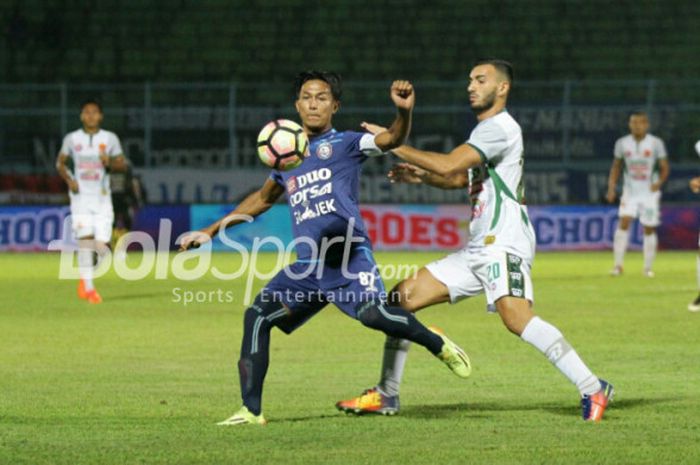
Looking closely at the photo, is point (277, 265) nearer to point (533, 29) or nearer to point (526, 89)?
point (526, 89)

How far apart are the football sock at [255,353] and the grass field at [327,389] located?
209 mm

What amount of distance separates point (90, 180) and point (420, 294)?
903cm

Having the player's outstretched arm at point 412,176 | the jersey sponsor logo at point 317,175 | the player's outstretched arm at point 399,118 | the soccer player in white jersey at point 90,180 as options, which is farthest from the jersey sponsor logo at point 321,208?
the soccer player in white jersey at point 90,180

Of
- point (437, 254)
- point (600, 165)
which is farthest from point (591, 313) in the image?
point (600, 165)

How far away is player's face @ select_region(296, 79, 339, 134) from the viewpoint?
26.3 feet

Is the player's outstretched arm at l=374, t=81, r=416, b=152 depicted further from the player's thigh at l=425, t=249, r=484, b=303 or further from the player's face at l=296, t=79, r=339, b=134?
the player's thigh at l=425, t=249, r=484, b=303

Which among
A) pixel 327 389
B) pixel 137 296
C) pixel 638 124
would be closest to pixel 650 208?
pixel 638 124

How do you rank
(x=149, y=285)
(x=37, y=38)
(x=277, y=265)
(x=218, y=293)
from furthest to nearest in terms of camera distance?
(x=37, y=38) < (x=277, y=265) < (x=149, y=285) < (x=218, y=293)

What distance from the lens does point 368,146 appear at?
26.2 ft

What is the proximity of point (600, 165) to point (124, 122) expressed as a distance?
29.9 feet

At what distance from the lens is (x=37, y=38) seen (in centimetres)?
3269

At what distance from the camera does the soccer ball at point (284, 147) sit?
7.93 m

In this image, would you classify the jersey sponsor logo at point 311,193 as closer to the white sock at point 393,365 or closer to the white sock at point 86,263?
the white sock at point 393,365

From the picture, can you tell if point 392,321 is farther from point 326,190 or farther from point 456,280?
point 326,190
